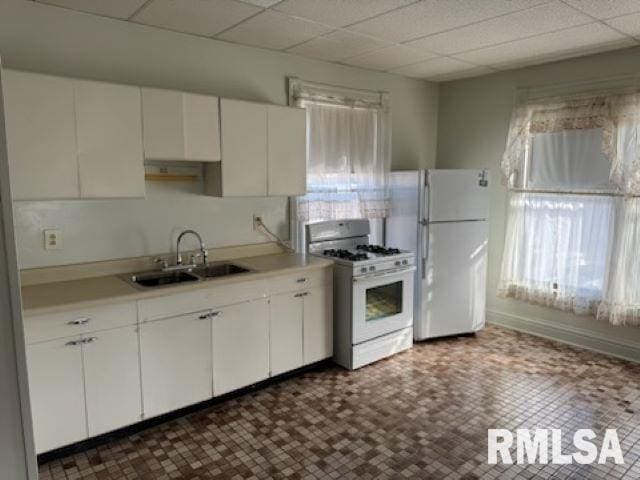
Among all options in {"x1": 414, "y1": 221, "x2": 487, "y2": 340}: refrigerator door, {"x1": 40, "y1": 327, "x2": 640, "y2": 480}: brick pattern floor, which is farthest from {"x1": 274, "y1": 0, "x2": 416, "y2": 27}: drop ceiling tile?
{"x1": 40, "y1": 327, "x2": 640, "y2": 480}: brick pattern floor

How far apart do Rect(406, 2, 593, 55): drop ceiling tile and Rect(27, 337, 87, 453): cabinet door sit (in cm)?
309

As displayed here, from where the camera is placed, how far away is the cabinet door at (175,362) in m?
2.65

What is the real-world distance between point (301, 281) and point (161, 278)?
99 cm

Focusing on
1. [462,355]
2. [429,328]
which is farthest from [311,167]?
[462,355]

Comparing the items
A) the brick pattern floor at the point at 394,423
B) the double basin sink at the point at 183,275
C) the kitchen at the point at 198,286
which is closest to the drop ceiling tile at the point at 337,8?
the kitchen at the point at 198,286

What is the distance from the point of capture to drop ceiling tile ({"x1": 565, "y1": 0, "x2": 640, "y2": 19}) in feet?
8.52

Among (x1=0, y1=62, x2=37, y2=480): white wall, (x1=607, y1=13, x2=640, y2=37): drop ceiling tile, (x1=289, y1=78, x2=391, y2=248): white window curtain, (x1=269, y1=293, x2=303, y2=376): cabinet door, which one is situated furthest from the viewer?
(x1=289, y1=78, x2=391, y2=248): white window curtain

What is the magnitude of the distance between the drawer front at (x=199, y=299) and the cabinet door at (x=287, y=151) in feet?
2.57

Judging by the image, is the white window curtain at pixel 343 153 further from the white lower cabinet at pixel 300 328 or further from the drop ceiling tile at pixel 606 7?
the drop ceiling tile at pixel 606 7

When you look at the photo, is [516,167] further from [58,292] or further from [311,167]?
[58,292]

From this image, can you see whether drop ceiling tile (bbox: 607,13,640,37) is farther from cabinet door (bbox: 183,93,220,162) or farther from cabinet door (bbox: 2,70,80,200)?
cabinet door (bbox: 2,70,80,200)

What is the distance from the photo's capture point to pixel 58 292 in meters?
2.52

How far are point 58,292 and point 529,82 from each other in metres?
4.23

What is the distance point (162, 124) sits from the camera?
9.18 ft
